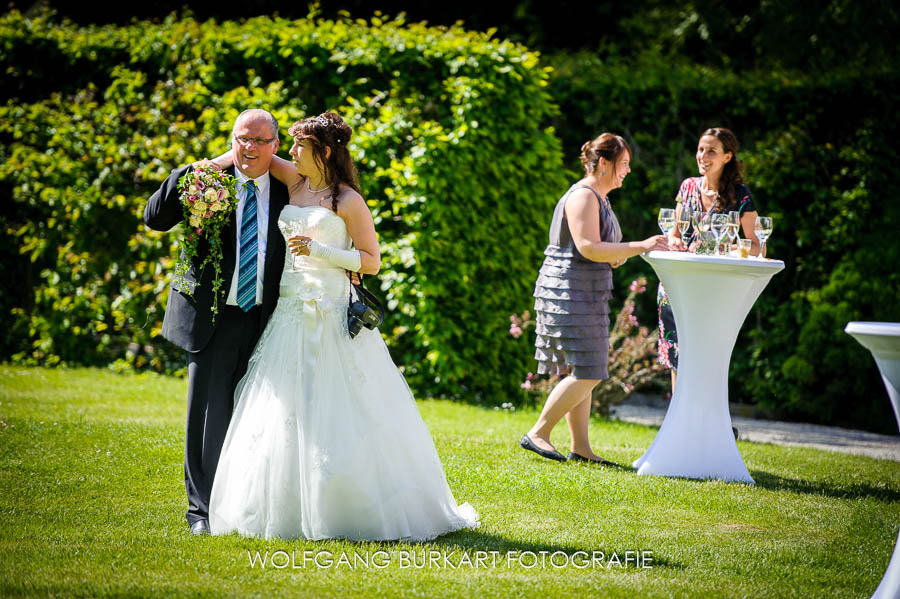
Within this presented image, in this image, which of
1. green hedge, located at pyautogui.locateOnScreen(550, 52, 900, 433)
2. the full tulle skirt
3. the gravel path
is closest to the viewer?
the full tulle skirt

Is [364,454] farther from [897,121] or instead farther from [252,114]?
[897,121]

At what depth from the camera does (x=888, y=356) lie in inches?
127

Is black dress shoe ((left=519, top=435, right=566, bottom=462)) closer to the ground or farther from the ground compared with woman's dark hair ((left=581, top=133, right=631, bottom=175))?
closer to the ground

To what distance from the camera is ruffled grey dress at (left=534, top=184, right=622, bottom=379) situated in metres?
5.67

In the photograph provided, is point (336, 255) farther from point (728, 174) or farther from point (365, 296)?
point (728, 174)

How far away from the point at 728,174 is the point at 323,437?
3284mm

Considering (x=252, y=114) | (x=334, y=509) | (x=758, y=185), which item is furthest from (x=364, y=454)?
(x=758, y=185)

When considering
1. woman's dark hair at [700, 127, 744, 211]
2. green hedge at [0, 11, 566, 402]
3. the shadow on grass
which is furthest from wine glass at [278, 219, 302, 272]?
green hedge at [0, 11, 566, 402]

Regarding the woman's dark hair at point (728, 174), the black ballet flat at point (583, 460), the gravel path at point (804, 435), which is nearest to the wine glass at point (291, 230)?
the black ballet flat at point (583, 460)

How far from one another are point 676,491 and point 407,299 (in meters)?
3.51

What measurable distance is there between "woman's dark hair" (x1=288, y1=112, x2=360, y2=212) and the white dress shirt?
0.31m

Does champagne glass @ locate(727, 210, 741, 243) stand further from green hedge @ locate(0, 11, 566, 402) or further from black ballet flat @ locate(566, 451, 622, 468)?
green hedge @ locate(0, 11, 566, 402)

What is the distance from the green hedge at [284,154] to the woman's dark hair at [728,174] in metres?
2.58

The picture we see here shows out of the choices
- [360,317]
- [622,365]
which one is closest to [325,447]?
[360,317]
